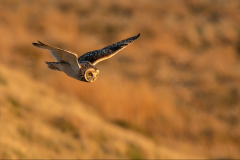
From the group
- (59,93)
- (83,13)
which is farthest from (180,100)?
(83,13)

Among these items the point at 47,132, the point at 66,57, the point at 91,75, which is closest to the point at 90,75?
the point at 91,75

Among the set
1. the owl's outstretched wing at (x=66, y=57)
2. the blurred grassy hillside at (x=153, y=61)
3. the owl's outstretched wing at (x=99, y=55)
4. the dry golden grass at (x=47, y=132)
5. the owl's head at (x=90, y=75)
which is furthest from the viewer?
the blurred grassy hillside at (x=153, y=61)

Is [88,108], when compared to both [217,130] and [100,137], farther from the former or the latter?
[217,130]

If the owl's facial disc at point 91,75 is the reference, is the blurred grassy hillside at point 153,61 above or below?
above

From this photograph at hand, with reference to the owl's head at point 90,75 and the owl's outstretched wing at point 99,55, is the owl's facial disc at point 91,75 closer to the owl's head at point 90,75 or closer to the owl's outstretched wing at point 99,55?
the owl's head at point 90,75

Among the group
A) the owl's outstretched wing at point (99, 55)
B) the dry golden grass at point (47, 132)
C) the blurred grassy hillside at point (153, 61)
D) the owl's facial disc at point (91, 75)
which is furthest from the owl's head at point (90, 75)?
the blurred grassy hillside at point (153, 61)

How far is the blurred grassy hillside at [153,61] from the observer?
2283 centimetres

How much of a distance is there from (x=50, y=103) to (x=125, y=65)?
13581 millimetres

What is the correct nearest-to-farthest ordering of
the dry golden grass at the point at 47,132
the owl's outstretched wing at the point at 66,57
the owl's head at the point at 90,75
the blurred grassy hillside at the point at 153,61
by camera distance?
the owl's outstretched wing at the point at 66,57
the owl's head at the point at 90,75
the dry golden grass at the point at 47,132
the blurred grassy hillside at the point at 153,61

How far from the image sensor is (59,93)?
A: 21.4 metres

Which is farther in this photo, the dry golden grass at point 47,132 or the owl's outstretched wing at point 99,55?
the dry golden grass at point 47,132

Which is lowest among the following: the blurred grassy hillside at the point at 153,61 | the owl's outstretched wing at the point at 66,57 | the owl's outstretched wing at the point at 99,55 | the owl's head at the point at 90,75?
the owl's head at the point at 90,75

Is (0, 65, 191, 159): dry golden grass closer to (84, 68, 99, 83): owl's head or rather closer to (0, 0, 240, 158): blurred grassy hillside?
(0, 0, 240, 158): blurred grassy hillside

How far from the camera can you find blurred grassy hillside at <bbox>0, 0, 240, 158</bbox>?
22.8m
